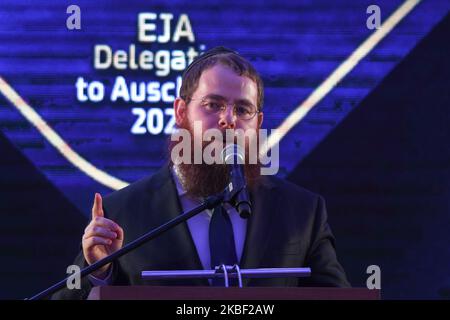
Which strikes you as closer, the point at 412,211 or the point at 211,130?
the point at 211,130

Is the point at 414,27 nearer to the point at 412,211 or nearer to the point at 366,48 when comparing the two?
the point at 366,48

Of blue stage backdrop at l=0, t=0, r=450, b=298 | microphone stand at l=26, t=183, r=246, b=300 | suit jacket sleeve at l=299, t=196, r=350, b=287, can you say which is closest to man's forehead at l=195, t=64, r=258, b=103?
suit jacket sleeve at l=299, t=196, r=350, b=287

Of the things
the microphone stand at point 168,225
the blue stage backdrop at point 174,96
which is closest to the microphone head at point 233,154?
the microphone stand at point 168,225

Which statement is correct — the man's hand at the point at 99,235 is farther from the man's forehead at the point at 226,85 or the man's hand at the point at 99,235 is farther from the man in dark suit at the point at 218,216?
the man's forehead at the point at 226,85

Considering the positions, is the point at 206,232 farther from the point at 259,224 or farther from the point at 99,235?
the point at 99,235

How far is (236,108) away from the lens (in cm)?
339

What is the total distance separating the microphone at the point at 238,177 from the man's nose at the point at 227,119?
555mm

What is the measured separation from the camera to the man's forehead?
135 inches

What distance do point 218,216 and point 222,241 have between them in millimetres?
104

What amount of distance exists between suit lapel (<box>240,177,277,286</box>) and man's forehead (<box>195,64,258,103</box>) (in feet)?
1.22

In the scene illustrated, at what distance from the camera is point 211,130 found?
3312 millimetres

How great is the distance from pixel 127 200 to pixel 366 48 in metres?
1.75

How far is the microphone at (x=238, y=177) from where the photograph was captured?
2.46 m

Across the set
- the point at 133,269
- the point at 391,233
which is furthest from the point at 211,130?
the point at 391,233
